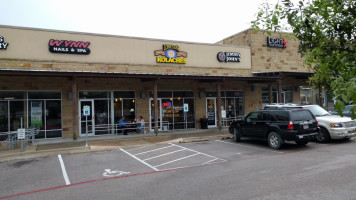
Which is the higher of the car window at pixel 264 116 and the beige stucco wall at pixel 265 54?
the beige stucco wall at pixel 265 54

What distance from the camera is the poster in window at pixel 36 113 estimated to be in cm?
1524

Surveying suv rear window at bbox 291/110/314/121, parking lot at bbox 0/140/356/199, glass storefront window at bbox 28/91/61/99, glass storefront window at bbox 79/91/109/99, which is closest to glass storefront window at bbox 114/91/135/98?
glass storefront window at bbox 79/91/109/99

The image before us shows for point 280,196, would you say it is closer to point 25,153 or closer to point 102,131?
point 25,153

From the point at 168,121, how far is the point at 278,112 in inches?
341

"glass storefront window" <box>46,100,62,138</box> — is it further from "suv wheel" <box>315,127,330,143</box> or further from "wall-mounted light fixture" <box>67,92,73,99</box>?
"suv wheel" <box>315,127,330,143</box>

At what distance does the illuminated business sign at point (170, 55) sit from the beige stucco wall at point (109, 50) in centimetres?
27

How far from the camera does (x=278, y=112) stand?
38.7ft

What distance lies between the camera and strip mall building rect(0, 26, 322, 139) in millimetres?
14750

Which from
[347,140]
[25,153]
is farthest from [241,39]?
[25,153]

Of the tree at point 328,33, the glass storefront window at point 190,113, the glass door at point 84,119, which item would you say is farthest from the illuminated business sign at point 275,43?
the tree at point 328,33

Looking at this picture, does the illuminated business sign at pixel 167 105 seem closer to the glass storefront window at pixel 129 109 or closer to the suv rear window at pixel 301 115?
the glass storefront window at pixel 129 109

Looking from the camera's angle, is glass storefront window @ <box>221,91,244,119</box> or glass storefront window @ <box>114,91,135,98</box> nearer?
glass storefront window @ <box>114,91,135,98</box>

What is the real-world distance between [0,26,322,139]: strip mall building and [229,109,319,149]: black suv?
3.91 meters

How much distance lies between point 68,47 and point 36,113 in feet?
13.8
